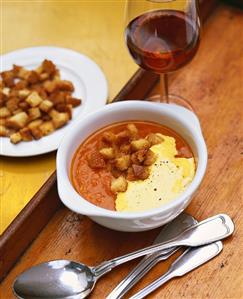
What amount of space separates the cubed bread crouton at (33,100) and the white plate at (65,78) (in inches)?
3.1

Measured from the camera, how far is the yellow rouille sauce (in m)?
0.95

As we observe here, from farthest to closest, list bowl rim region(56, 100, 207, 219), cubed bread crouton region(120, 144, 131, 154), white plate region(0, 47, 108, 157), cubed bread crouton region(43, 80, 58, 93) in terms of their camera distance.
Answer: cubed bread crouton region(43, 80, 58, 93) → white plate region(0, 47, 108, 157) → cubed bread crouton region(120, 144, 131, 154) → bowl rim region(56, 100, 207, 219)

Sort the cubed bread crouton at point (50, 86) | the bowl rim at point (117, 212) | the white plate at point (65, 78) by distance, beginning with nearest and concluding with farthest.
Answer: the bowl rim at point (117, 212) → the white plate at point (65, 78) → the cubed bread crouton at point (50, 86)

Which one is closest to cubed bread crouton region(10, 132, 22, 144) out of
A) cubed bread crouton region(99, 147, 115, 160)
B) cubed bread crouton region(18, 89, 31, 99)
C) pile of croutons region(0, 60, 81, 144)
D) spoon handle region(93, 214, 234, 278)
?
pile of croutons region(0, 60, 81, 144)

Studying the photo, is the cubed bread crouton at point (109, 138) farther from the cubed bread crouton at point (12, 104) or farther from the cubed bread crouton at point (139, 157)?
the cubed bread crouton at point (12, 104)

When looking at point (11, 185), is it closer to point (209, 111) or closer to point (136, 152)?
point (136, 152)

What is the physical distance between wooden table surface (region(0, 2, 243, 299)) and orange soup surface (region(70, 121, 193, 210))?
96 millimetres

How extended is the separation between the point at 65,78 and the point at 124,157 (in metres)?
0.38

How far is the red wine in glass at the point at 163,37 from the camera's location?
42.4 inches

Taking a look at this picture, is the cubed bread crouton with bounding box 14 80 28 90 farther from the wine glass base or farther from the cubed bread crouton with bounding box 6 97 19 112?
the wine glass base

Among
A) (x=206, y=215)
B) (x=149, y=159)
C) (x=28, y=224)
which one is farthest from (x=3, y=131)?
(x=206, y=215)

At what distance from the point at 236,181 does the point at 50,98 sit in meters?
0.44

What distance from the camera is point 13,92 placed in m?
1.26

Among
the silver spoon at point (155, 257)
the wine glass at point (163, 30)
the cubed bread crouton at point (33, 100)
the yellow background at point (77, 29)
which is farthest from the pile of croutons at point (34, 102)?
the silver spoon at point (155, 257)
